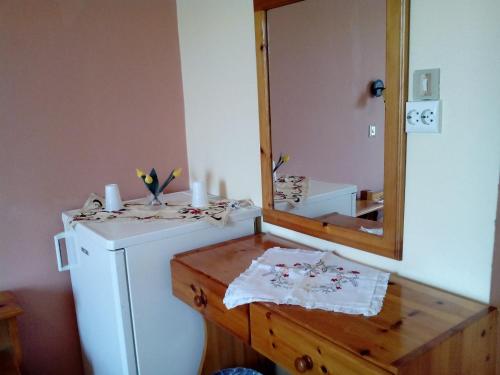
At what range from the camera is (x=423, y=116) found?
118 centimetres

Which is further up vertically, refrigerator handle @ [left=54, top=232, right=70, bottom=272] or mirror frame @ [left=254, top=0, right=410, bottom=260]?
mirror frame @ [left=254, top=0, right=410, bottom=260]

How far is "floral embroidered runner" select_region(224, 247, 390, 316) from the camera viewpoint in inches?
45.7

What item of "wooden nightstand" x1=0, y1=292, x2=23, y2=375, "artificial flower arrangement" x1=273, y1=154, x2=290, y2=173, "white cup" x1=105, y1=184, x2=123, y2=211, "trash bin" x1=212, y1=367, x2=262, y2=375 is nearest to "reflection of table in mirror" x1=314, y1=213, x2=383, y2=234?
"artificial flower arrangement" x1=273, y1=154, x2=290, y2=173

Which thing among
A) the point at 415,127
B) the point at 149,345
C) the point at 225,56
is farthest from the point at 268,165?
the point at 149,345

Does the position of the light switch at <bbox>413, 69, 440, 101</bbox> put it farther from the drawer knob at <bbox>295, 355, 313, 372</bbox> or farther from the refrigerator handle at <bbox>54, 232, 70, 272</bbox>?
the refrigerator handle at <bbox>54, 232, 70, 272</bbox>

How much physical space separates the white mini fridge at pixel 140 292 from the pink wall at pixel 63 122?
0.65 feet

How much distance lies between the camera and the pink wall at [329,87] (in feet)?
4.36

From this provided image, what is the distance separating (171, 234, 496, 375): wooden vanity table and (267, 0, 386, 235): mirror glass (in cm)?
30

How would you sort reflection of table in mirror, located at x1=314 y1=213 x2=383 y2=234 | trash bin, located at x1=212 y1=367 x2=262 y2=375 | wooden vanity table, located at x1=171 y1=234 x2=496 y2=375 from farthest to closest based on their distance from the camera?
1. trash bin, located at x1=212 y1=367 x2=262 y2=375
2. reflection of table in mirror, located at x1=314 y1=213 x2=383 y2=234
3. wooden vanity table, located at x1=171 y1=234 x2=496 y2=375

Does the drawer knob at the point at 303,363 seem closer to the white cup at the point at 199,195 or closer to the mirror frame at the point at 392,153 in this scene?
the mirror frame at the point at 392,153

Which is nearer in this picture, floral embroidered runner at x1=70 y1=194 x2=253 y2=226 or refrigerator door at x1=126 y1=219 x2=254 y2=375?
refrigerator door at x1=126 y1=219 x2=254 y2=375

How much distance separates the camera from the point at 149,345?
1639 mm

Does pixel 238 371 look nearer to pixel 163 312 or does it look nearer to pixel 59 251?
pixel 163 312

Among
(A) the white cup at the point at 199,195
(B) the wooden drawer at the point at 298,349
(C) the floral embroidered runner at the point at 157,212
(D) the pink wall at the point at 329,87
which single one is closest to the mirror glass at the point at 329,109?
(D) the pink wall at the point at 329,87
